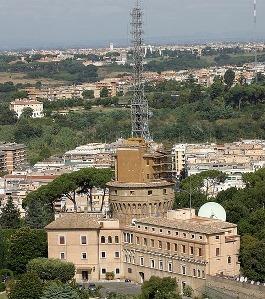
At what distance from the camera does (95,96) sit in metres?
109

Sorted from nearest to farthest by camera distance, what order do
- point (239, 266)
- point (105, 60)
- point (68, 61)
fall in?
point (239, 266) → point (68, 61) → point (105, 60)

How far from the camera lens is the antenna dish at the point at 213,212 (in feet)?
129

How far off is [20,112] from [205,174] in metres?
43.6

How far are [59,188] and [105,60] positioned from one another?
13274 centimetres

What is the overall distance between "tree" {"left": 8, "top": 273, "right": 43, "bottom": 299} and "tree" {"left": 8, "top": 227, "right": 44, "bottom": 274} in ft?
14.4

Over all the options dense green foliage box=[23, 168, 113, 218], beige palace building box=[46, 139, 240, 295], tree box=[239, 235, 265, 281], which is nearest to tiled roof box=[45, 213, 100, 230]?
beige palace building box=[46, 139, 240, 295]

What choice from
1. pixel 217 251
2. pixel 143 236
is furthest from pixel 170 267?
pixel 217 251

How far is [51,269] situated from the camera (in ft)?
124

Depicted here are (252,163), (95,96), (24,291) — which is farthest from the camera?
(95,96)

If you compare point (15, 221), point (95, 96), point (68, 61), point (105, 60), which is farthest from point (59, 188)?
point (105, 60)

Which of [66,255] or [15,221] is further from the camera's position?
[15,221]

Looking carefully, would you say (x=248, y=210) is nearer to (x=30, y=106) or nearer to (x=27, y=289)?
(x=27, y=289)

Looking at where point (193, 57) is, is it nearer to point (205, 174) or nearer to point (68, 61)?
point (68, 61)

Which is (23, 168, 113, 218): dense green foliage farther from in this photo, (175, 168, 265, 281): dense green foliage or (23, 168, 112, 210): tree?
(175, 168, 265, 281): dense green foliage
